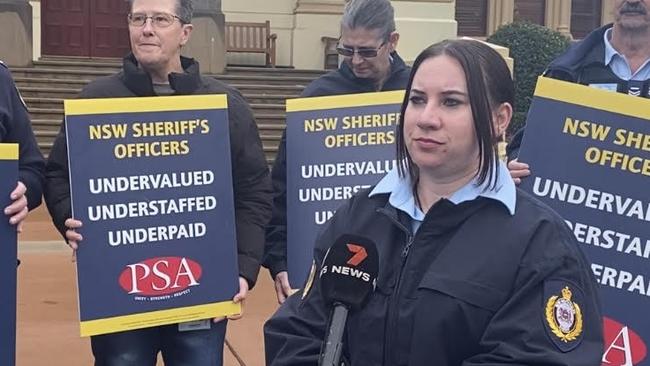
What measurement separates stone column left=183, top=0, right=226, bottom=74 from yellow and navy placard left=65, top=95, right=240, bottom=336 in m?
12.2

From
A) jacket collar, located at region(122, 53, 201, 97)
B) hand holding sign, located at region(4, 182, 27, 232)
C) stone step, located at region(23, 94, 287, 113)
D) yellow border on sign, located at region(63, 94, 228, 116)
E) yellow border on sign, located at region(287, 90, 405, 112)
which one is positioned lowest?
stone step, located at region(23, 94, 287, 113)

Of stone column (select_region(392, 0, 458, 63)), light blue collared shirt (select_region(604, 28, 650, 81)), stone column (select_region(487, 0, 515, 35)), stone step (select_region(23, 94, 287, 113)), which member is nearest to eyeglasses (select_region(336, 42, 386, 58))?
light blue collared shirt (select_region(604, 28, 650, 81))

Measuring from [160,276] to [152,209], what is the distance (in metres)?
0.25

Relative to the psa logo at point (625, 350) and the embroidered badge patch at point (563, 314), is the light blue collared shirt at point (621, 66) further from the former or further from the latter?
the embroidered badge patch at point (563, 314)

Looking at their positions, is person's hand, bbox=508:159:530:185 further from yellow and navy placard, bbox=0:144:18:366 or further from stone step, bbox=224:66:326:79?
stone step, bbox=224:66:326:79

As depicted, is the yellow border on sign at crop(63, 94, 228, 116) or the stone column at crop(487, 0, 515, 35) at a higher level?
the yellow border on sign at crop(63, 94, 228, 116)

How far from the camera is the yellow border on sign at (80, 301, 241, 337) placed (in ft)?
12.1

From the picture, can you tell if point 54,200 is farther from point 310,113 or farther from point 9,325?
point 310,113

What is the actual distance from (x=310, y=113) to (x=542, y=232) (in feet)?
6.88

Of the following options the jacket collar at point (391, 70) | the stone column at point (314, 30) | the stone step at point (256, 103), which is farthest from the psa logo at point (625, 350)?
the stone column at point (314, 30)

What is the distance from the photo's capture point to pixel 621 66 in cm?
373

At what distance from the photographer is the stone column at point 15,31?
1514 cm

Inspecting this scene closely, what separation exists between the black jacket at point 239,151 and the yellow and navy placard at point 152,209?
0.32 feet

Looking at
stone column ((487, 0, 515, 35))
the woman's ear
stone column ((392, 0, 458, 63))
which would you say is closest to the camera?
the woman's ear
